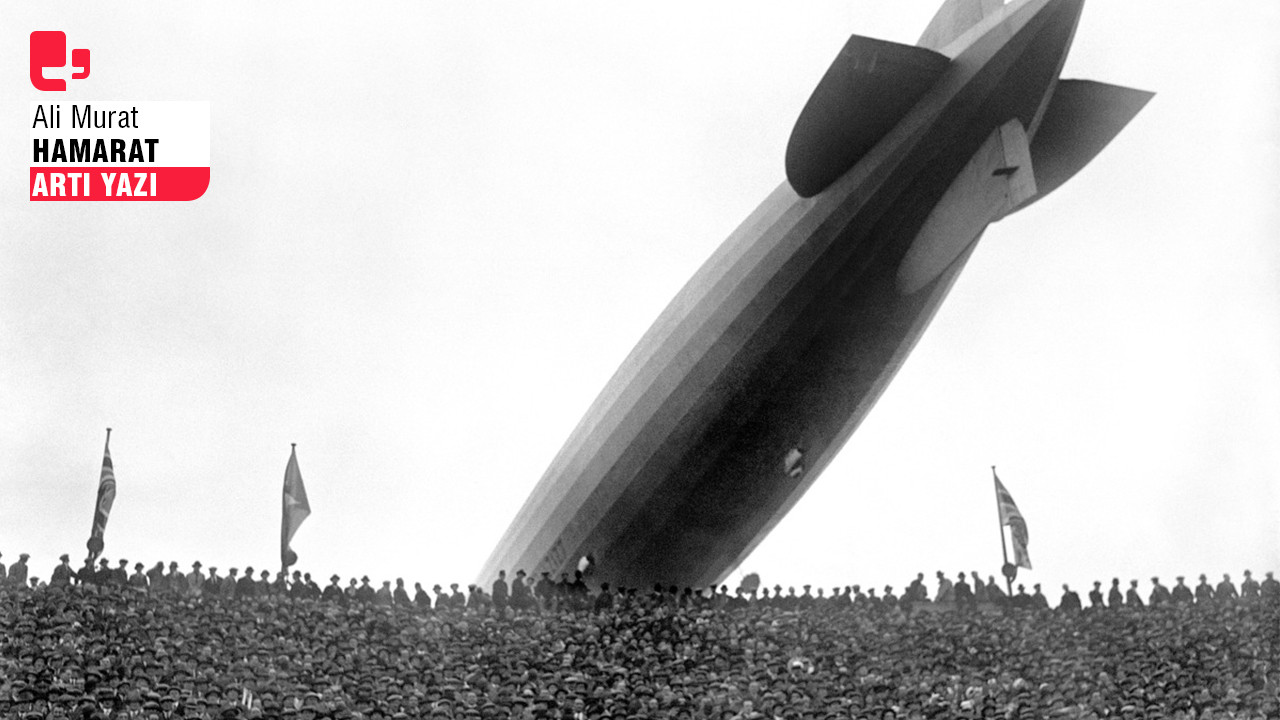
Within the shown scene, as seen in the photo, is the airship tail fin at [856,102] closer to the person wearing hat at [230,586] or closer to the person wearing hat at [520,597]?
the person wearing hat at [520,597]

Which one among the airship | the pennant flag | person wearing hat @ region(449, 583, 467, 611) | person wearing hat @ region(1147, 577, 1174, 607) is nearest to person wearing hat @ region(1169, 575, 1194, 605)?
person wearing hat @ region(1147, 577, 1174, 607)

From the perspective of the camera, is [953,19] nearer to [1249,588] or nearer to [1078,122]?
[1078,122]

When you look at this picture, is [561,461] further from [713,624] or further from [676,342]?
[713,624]

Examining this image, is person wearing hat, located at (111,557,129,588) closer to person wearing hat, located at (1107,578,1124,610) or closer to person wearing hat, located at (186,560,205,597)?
person wearing hat, located at (186,560,205,597)

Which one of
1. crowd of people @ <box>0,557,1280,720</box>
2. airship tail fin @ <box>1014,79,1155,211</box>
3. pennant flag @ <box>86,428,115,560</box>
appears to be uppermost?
airship tail fin @ <box>1014,79,1155,211</box>

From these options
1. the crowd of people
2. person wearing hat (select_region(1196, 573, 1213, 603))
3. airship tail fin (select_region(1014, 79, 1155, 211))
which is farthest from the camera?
person wearing hat (select_region(1196, 573, 1213, 603))
